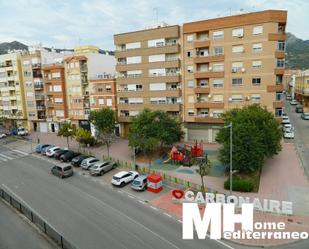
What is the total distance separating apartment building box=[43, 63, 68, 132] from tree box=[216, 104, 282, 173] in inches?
1502

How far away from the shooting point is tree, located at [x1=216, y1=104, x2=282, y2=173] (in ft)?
84.0

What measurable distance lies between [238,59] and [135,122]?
17.9 m

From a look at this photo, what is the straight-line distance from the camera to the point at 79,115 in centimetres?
5375

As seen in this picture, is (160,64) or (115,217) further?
(160,64)

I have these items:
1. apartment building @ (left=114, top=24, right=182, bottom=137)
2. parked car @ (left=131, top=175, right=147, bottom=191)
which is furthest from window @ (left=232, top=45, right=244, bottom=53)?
parked car @ (left=131, top=175, right=147, bottom=191)

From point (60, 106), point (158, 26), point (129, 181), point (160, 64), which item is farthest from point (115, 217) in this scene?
point (60, 106)

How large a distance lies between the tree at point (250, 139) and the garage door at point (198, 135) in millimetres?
13361

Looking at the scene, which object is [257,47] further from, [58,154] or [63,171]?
[58,154]

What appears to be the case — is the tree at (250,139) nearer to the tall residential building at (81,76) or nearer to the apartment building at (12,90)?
the tall residential building at (81,76)

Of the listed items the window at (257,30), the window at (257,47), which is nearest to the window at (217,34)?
the window at (257,30)

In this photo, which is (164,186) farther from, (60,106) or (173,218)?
(60,106)

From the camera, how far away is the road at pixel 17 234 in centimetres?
1515

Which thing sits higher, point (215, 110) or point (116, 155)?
point (215, 110)

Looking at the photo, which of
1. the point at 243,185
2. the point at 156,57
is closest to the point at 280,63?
the point at 156,57
